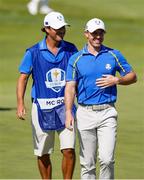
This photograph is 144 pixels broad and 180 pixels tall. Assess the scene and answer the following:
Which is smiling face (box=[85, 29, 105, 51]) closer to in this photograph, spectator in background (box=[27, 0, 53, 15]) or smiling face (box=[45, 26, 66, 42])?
smiling face (box=[45, 26, 66, 42])

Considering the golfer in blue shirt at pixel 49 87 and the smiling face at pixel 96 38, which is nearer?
the smiling face at pixel 96 38

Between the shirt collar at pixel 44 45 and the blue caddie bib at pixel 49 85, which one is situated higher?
the shirt collar at pixel 44 45

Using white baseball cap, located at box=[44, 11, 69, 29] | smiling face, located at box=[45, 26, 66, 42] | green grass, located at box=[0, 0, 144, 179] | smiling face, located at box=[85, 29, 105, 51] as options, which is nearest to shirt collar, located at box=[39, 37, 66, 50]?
smiling face, located at box=[45, 26, 66, 42]

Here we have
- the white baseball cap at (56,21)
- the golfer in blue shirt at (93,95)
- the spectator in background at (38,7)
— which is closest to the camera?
the golfer in blue shirt at (93,95)

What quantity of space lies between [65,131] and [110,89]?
1022 mm

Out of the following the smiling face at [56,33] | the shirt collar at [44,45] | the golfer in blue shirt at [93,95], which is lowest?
the golfer in blue shirt at [93,95]

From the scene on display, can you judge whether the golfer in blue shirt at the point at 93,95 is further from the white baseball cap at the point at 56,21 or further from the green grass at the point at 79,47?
the green grass at the point at 79,47

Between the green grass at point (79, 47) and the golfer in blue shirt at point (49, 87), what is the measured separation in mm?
1157

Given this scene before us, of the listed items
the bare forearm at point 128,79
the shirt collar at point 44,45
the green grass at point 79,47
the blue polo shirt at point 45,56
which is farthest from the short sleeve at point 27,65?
the green grass at point 79,47

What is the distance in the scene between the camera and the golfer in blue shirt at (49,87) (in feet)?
40.5

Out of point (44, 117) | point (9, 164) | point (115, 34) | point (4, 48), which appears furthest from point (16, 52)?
point (44, 117)

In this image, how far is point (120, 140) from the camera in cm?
1695

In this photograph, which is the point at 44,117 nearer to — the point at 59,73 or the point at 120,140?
the point at 59,73

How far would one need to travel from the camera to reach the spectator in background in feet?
119
